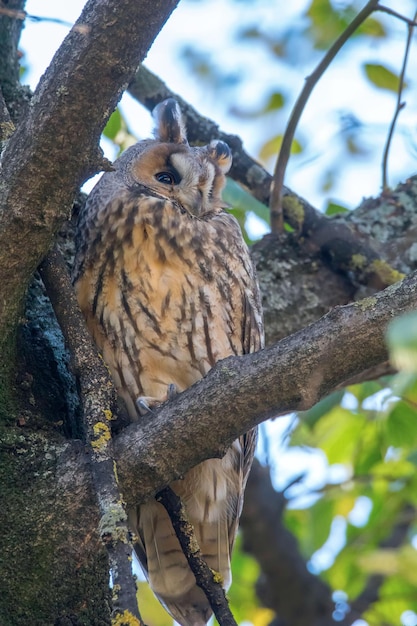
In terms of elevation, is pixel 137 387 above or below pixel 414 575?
above

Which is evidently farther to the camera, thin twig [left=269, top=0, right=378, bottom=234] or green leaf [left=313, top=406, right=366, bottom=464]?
A: green leaf [left=313, top=406, right=366, bottom=464]

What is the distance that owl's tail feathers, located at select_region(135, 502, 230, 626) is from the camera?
2545mm

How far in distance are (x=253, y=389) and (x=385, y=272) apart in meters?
1.25

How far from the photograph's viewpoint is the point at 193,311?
2445 millimetres

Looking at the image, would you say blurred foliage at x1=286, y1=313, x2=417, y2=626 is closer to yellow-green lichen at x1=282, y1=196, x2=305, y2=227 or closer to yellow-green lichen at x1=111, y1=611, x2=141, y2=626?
yellow-green lichen at x1=282, y1=196, x2=305, y2=227

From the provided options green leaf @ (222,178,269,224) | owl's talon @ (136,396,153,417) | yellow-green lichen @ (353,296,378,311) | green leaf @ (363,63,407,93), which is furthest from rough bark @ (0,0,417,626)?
green leaf @ (363,63,407,93)

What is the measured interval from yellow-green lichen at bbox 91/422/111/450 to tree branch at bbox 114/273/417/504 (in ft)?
0.12

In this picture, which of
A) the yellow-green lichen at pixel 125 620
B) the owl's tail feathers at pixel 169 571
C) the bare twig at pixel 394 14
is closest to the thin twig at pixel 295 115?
the bare twig at pixel 394 14

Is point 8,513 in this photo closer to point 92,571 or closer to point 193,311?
point 92,571

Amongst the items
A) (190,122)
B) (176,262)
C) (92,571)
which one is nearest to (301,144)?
(190,122)

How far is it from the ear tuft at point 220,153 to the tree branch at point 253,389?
4.52 feet

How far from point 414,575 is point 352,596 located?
107 cm

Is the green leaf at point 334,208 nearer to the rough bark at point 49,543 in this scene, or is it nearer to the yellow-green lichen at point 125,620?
the rough bark at point 49,543

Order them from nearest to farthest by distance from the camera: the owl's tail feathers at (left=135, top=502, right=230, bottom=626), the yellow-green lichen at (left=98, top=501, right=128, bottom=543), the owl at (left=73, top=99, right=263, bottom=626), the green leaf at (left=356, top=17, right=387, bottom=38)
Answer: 1. the yellow-green lichen at (left=98, top=501, right=128, bottom=543)
2. the owl at (left=73, top=99, right=263, bottom=626)
3. the owl's tail feathers at (left=135, top=502, right=230, bottom=626)
4. the green leaf at (left=356, top=17, right=387, bottom=38)
